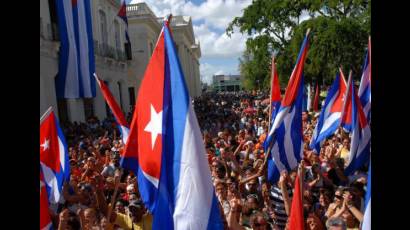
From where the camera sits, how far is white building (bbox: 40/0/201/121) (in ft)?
57.7

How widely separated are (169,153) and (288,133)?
2700 millimetres

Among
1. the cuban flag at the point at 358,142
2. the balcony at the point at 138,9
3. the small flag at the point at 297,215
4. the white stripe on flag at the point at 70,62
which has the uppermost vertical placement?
the balcony at the point at 138,9

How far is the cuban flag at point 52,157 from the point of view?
183 inches

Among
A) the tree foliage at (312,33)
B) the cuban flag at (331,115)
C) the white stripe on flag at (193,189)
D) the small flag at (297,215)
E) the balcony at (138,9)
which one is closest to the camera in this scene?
the white stripe on flag at (193,189)

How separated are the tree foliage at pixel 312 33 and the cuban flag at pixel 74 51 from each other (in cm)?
1530

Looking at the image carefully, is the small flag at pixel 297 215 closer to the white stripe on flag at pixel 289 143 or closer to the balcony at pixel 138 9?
the white stripe on flag at pixel 289 143

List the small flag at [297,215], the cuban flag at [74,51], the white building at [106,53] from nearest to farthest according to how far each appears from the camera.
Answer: the small flag at [297,215] → the cuban flag at [74,51] → the white building at [106,53]

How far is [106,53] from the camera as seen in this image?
2547 cm

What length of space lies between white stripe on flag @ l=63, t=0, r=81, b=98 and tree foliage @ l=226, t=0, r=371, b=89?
15.6m

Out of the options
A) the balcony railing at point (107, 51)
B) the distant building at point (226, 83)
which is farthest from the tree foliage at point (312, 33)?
the distant building at point (226, 83)

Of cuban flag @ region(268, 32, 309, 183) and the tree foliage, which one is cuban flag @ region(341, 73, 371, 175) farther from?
the tree foliage

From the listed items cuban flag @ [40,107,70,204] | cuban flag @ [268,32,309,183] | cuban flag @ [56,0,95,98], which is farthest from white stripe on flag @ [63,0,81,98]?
cuban flag @ [268,32,309,183]
